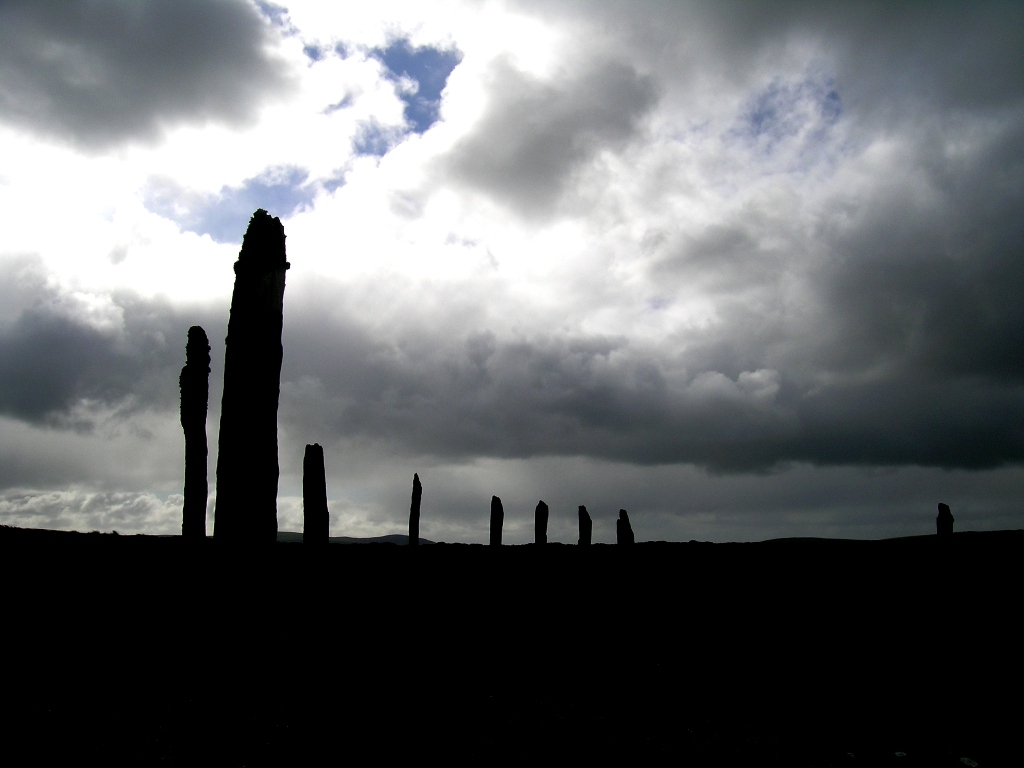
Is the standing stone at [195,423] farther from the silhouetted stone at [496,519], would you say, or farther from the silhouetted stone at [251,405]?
the silhouetted stone at [496,519]

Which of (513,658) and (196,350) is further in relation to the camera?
(196,350)

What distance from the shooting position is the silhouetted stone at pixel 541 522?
2634 centimetres

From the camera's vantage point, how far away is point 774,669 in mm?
9977

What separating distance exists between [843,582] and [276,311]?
9.54 metres

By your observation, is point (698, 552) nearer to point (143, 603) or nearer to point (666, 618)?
point (666, 618)

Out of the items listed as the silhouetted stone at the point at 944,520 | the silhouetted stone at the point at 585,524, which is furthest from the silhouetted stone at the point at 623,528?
the silhouetted stone at the point at 944,520

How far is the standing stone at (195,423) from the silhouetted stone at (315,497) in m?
2.11

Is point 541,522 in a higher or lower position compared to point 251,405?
lower

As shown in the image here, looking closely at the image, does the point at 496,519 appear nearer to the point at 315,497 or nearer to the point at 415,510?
the point at 415,510


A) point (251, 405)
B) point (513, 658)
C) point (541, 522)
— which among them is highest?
point (251, 405)

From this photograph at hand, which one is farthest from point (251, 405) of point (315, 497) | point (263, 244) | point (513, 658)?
point (315, 497)

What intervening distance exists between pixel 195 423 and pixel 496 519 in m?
13.4

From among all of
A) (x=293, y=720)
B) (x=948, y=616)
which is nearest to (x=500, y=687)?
(x=293, y=720)

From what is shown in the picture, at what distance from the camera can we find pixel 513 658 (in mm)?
10484
